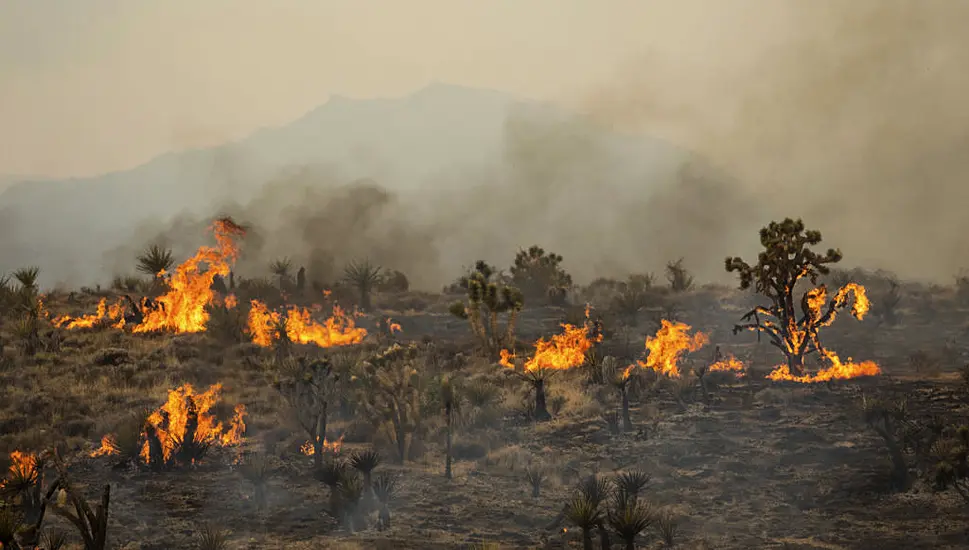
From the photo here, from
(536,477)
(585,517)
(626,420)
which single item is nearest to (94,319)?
(626,420)

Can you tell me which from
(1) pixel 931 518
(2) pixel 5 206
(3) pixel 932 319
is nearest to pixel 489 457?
(1) pixel 931 518

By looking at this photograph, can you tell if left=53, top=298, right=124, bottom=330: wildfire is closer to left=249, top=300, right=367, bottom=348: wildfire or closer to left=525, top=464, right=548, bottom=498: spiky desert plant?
left=249, top=300, right=367, bottom=348: wildfire

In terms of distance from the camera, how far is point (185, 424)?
602 inches

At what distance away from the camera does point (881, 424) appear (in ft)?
45.9

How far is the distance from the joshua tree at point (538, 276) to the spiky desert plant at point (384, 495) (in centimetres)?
2378

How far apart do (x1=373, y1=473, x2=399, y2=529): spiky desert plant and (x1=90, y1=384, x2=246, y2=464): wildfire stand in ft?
14.5

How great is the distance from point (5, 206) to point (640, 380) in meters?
139

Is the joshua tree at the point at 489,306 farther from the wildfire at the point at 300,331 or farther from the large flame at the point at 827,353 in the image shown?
the large flame at the point at 827,353

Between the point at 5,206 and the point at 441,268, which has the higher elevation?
the point at 5,206

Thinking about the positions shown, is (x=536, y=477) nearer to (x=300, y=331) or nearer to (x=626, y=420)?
(x=626, y=420)

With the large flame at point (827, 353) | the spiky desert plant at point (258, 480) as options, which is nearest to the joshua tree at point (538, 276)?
the large flame at point (827, 353)

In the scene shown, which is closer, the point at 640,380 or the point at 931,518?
the point at 931,518

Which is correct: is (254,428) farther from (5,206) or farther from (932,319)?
(5,206)

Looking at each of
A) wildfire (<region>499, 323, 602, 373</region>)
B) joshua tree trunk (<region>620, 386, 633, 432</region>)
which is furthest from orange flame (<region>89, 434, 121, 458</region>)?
wildfire (<region>499, 323, 602, 373</region>)
